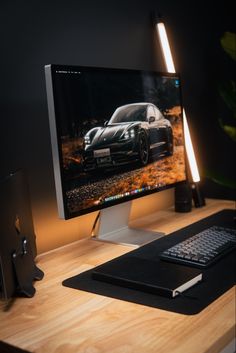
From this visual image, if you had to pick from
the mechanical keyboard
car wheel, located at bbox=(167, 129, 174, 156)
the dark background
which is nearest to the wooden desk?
the mechanical keyboard

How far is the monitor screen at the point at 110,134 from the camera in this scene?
1260 millimetres

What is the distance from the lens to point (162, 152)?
168 cm

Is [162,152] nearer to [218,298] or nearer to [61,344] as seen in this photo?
[218,298]

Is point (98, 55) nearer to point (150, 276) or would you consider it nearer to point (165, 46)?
point (165, 46)

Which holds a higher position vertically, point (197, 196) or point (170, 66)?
point (170, 66)

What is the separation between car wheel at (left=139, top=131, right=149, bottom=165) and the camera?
5.05 ft

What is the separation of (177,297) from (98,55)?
101 centimetres

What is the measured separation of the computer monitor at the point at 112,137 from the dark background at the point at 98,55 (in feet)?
0.69

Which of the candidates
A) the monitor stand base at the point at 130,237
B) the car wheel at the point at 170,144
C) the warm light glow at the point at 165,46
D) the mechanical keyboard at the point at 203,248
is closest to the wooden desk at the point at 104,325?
the mechanical keyboard at the point at 203,248

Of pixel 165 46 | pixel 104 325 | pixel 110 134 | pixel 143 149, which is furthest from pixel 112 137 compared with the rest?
pixel 165 46

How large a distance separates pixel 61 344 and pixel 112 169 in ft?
2.15

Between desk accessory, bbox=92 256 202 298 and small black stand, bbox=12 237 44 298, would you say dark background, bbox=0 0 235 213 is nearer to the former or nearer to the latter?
small black stand, bbox=12 237 44 298

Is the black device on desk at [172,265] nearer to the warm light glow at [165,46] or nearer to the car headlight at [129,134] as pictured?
the car headlight at [129,134]

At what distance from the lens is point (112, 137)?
1419 mm
